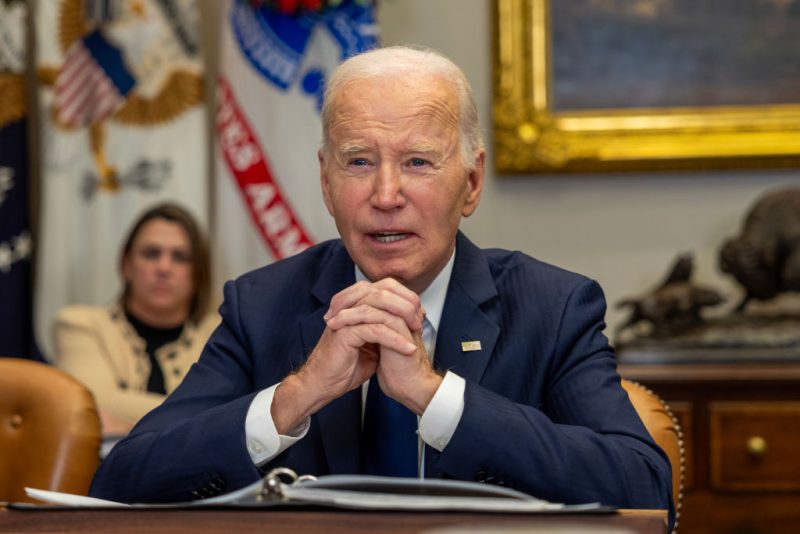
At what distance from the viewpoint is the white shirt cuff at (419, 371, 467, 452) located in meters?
1.99

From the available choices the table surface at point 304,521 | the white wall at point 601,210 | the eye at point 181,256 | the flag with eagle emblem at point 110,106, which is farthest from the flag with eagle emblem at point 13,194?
the table surface at point 304,521

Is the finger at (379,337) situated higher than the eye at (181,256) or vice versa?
the eye at (181,256)

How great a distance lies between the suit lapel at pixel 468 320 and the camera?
7.47ft

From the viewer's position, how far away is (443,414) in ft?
6.53

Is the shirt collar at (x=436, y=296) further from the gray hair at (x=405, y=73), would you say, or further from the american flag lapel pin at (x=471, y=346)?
the gray hair at (x=405, y=73)

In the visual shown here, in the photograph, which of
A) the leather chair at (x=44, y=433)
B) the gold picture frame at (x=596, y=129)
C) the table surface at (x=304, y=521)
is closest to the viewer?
the table surface at (x=304, y=521)

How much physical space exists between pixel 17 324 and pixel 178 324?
662mm

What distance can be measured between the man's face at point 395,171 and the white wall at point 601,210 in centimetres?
270

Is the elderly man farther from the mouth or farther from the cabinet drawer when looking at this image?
the cabinet drawer

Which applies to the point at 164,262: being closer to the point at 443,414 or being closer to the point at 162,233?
the point at 162,233

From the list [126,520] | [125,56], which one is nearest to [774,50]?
[125,56]

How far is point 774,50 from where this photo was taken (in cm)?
489

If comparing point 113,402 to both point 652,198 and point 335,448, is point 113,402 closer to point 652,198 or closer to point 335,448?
point 652,198

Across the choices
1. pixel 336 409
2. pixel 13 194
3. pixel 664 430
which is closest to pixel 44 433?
pixel 336 409
